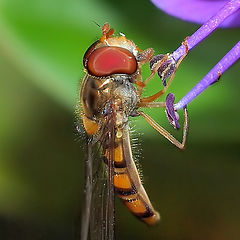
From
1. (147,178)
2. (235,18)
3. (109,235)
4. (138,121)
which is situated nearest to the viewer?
(109,235)

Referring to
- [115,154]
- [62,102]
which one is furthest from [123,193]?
[62,102]

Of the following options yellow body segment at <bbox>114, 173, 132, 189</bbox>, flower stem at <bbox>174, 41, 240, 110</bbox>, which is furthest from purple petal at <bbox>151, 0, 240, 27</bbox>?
yellow body segment at <bbox>114, 173, 132, 189</bbox>

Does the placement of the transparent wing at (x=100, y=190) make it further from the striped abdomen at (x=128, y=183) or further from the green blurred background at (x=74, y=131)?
the green blurred background at (x=74, y=131)

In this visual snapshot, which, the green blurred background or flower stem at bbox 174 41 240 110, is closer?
flower stem at bbox 174 41 240 110

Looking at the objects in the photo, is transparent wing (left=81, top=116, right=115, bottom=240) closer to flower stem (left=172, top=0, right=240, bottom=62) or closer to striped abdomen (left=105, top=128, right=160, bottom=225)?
striped abdomen (left=105, top=128, right=160, bottom=225)

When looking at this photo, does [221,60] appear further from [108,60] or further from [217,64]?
[108,60]

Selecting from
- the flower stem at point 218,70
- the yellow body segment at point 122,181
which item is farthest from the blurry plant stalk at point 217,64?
the yellow body segment at point 122,181

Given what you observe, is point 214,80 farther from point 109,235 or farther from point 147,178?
point 147,178
